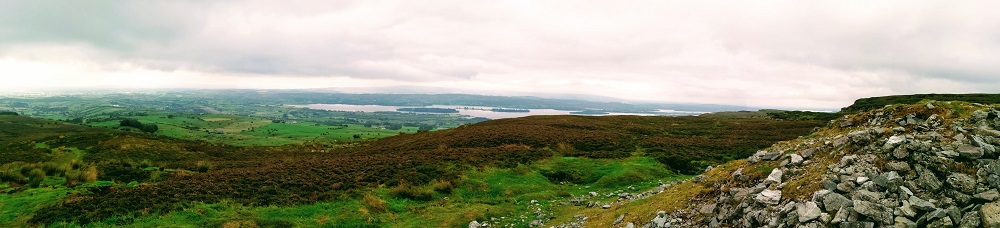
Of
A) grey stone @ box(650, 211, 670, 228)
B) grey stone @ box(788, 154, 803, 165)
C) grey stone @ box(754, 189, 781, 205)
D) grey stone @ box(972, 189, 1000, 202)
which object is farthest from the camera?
grey stone @ box(788, 154, 803, 165)

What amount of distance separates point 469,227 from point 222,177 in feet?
64.3

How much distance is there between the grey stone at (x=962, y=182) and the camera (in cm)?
1020

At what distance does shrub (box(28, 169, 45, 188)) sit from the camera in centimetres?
2491

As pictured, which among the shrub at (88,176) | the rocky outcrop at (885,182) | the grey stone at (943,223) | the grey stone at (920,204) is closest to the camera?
the grey stone at (943,223)

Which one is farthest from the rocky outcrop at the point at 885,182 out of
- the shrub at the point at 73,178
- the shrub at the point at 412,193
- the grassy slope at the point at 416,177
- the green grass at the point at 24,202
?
the shrub at the point at 73,178

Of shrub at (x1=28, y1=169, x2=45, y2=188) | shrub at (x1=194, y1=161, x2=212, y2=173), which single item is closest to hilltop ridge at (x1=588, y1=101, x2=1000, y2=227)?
shrub at (x1=28, y1=169, x2=45, y2=188)

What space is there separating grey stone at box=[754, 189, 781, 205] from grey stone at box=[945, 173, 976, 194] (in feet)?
12.2

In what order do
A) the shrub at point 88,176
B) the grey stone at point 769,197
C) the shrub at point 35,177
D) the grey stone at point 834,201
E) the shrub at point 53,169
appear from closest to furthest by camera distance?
the grey stone at point 834,201, the grey stone at point 769,197, the shrub at point 35,177, the shrub at point 88,176, the shrub at point 53,169

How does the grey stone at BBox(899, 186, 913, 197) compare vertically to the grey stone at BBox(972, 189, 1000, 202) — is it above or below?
below

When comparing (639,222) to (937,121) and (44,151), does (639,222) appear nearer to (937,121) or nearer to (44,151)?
(937,121)

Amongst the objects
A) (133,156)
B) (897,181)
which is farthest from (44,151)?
(897,181)

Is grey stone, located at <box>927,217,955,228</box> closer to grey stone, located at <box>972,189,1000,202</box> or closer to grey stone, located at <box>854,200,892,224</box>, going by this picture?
grey stone, located at <box>854,200,892,224</box>

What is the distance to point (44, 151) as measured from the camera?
40500 mm

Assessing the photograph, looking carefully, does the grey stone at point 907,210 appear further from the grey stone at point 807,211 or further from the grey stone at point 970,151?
the grey stone at point 970,151
